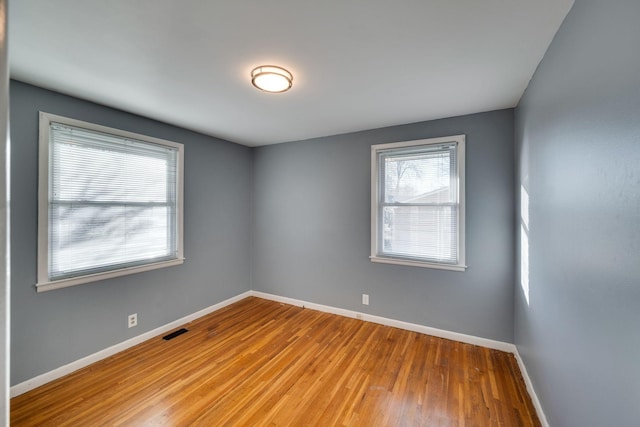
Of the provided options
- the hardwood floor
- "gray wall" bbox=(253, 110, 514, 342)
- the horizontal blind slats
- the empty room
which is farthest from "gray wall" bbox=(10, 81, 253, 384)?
"gray wall" bbox=(253, 110, 514, 342)

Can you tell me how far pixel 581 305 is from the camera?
120 centimetres

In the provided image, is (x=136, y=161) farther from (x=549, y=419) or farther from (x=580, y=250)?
(x=549, y=419)

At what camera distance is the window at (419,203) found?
2.88m

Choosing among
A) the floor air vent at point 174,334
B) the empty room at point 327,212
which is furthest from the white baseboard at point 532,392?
the floor air vent at point 174,334

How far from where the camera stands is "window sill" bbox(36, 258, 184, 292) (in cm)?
220

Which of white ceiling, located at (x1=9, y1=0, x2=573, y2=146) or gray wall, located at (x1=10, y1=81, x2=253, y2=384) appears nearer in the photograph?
white ceiling, located at (x1=9, y1=0, x2=573, y2=146)

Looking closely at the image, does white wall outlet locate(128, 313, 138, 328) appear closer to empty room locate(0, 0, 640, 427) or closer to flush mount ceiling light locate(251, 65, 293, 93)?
empty room locate(0, 0, 640, 427)

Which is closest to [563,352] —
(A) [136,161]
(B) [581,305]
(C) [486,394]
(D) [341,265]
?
(B) [581,305]

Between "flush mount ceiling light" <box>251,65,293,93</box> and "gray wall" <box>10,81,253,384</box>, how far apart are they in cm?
176

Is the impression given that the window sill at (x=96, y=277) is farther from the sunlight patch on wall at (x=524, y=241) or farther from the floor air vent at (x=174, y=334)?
the sunlight patch on wall at (x=524, y=241)

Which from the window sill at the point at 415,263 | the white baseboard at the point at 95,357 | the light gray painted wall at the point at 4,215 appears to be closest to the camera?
the light gray painted wall at the point at 4,215

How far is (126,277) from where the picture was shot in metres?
2.75

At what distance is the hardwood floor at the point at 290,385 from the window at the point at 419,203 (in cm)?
96

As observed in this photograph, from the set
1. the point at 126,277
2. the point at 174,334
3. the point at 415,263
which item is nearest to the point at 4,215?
the point at 126,277
